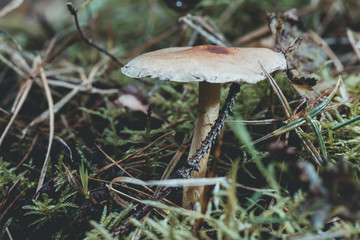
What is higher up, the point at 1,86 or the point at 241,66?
the point at 1,86

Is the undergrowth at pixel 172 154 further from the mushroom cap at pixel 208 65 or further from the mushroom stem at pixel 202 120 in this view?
the mushroom cap at pixel 208 65

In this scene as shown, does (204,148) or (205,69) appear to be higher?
(205,69)

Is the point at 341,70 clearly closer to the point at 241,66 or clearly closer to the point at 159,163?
the point at 241,66

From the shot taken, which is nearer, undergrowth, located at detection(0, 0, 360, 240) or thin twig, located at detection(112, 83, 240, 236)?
undergrowth, located at detection(0, 0, 360, 240)

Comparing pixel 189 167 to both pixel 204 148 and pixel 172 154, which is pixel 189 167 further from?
pixel 172 154

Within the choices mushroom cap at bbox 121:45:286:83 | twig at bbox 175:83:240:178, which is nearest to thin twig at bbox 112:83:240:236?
twig at bbox 175:83:240:178

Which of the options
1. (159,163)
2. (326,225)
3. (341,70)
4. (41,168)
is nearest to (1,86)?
(41,168)

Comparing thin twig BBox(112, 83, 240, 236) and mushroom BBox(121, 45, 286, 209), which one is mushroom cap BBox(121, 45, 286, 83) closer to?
mushroom BBox(121, 45, 286, 209)

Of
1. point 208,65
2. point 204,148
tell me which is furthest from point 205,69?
point 204,148
